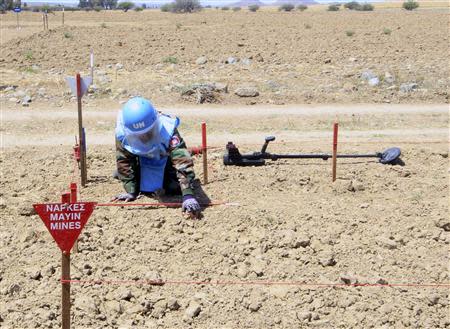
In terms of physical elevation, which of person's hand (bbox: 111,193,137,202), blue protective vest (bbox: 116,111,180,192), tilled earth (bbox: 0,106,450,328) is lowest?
tilled earth (bbox: 0,106,450,328)

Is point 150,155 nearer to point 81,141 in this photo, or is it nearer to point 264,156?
point 81,141

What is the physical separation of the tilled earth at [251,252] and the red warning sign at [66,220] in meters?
1.09

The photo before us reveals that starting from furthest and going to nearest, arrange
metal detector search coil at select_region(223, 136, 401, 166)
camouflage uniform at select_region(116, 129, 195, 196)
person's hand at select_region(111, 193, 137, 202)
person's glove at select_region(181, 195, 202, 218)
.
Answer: metal detector search coil at select_region(223, 136, 401, 166) < person's hand at select_region(111, 193, 137, 202) < camouflage uniform at select_region(116, 129, 195, 196) < person's glove at select_region(181, 195, 202, 218)

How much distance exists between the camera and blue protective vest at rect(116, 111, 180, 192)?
680 cm

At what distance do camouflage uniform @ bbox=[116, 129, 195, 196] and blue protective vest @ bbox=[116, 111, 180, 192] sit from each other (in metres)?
0.06

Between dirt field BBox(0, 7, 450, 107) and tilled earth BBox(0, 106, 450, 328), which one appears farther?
dirt field BBox(0, 7, 450, 107)

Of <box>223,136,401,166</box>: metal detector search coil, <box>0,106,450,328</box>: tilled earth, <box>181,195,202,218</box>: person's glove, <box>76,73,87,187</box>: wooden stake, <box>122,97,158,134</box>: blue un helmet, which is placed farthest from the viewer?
<box>223,136,401,166</box>: metal detector search coil

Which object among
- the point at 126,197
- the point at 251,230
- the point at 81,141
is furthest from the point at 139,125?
the point at 251,230

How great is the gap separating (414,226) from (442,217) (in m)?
0.37

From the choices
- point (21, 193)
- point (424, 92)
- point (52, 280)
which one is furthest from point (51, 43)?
point (52, 280)

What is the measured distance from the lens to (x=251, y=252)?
5.98 meters

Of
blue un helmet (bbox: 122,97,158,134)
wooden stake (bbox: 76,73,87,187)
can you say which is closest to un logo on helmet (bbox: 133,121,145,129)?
blue un helmet (bbox: 122,97,158,134)

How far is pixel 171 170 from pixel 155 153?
47cm

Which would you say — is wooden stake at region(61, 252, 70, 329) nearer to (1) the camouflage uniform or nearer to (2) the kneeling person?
(2) the kneeling person
